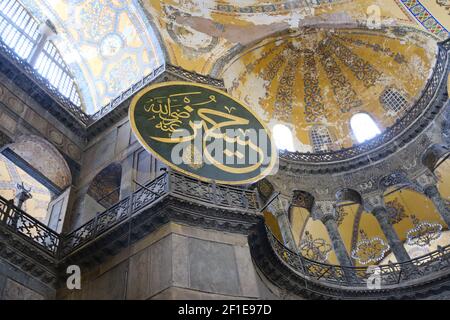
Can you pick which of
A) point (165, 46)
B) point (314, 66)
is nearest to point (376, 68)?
point (314, 66)

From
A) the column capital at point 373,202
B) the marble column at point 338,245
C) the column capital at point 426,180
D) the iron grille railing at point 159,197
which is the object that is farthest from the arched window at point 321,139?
the iron grille railing at point 159,197

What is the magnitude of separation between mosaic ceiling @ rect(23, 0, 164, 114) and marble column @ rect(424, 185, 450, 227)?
741 centimetres

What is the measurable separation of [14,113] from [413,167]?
895 cm

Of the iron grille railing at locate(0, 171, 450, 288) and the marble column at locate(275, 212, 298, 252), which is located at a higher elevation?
the marble column at locate(275, 212, 298, 252)

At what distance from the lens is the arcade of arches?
6.79 metres

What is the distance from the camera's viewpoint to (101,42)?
12.7m

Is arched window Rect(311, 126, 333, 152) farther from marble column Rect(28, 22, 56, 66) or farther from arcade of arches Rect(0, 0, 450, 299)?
marble column Rect(28, 22, 56, 66)

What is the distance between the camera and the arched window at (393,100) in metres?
12.4

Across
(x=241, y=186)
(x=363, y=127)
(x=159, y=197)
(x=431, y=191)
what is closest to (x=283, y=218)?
(x=241, y=186)

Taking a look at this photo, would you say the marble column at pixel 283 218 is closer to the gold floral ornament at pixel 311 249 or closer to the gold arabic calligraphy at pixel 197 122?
the gold floral ornament at pixel 311 249

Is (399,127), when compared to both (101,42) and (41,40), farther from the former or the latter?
(41,40)

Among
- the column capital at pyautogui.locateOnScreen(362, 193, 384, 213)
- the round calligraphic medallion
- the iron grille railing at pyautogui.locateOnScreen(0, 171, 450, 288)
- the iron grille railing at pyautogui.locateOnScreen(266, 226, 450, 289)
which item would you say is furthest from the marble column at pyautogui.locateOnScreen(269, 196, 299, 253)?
the round calligraphic medallion

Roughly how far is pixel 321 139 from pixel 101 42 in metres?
6.81

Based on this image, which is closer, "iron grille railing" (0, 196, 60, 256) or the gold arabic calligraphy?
"iron grille railing" (0, 196, 60, 256)
